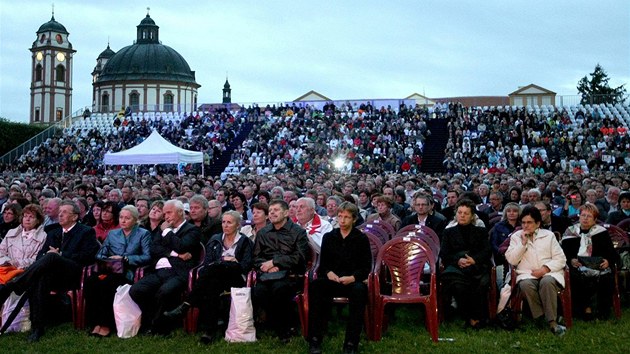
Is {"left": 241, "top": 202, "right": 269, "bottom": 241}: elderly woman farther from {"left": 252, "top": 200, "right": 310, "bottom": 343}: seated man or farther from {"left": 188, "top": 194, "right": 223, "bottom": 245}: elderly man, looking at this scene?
{"left": 188, "top": 194, "right": 223, "bottom": 245}: elderly man

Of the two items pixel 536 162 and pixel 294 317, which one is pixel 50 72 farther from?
pixel 294 317

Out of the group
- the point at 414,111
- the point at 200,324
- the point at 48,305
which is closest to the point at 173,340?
the point at 200,324

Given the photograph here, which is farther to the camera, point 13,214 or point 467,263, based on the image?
point 13,214

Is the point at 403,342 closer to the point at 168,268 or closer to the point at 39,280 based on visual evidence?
the point at 168,268

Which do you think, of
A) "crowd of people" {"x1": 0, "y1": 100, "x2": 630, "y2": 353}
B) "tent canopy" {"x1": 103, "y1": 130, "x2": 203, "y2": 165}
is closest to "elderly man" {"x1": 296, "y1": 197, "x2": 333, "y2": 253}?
"crowd of people" {"x1": 0, "y1": 100, "x2": 630, "y2": 353}

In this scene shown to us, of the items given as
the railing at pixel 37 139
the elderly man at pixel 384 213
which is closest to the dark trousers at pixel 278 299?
the elderly man at pixel 384 213

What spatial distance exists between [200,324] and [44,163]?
30689 mm

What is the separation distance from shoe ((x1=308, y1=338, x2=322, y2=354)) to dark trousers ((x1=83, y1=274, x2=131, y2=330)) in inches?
82.9

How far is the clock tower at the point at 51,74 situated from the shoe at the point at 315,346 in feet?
232

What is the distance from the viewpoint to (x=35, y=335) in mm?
6273

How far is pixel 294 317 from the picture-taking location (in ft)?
21.2

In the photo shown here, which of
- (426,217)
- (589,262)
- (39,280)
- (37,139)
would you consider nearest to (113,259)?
(39,280)

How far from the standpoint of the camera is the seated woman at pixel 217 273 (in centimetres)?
628

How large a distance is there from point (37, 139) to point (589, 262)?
122 ft
